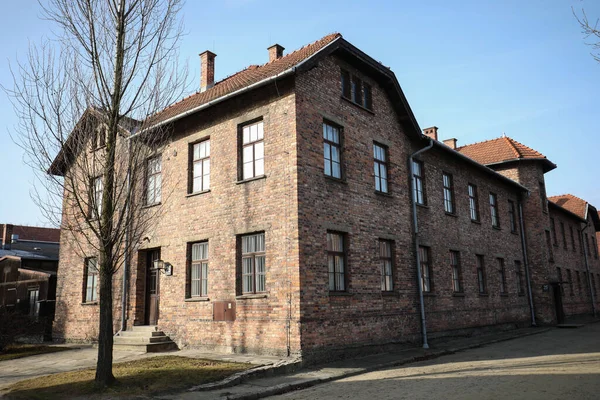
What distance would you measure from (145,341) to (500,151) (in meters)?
21.0

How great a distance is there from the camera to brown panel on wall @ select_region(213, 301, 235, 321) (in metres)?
12.6

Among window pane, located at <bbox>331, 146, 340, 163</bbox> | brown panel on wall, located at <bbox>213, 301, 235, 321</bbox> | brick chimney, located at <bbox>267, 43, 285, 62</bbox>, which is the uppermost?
brick chimney, located at <bbox>267, 43, 285, 62</bbox>

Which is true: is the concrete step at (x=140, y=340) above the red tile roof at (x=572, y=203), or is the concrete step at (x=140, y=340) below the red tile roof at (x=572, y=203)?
below

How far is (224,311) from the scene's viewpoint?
1278 cm

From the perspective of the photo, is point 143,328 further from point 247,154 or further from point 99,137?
point 99,137

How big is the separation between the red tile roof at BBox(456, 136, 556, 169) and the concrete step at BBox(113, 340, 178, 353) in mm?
19207

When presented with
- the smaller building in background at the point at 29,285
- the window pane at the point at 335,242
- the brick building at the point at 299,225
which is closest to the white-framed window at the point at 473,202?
the brick building at the point at 299,225

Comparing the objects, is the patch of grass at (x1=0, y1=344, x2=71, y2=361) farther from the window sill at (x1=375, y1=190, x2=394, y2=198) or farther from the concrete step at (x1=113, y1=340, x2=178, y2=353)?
the window sill at (x1=375, y1=190, x2=394, y2=198)

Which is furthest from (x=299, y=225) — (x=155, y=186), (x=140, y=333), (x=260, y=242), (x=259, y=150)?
(x=140, y=333)

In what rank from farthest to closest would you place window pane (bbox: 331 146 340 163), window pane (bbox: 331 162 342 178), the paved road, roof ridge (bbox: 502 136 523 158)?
1. roof ridge (bbox: 502 136 523 158)
2. window pane (bbox: 331 146 340 163)
3. window pane (bbox: 331 162 342 178)
4. the paved road

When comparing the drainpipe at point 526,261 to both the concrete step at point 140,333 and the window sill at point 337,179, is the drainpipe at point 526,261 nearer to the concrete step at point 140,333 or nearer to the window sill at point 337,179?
the window sill at point 337,179

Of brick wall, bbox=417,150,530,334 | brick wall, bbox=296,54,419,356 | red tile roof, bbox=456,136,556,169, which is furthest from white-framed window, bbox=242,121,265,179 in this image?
red tile roof, bbox=456,136,556,169

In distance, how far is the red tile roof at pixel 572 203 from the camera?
36312mm

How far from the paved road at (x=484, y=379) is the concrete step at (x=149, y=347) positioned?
598cm
